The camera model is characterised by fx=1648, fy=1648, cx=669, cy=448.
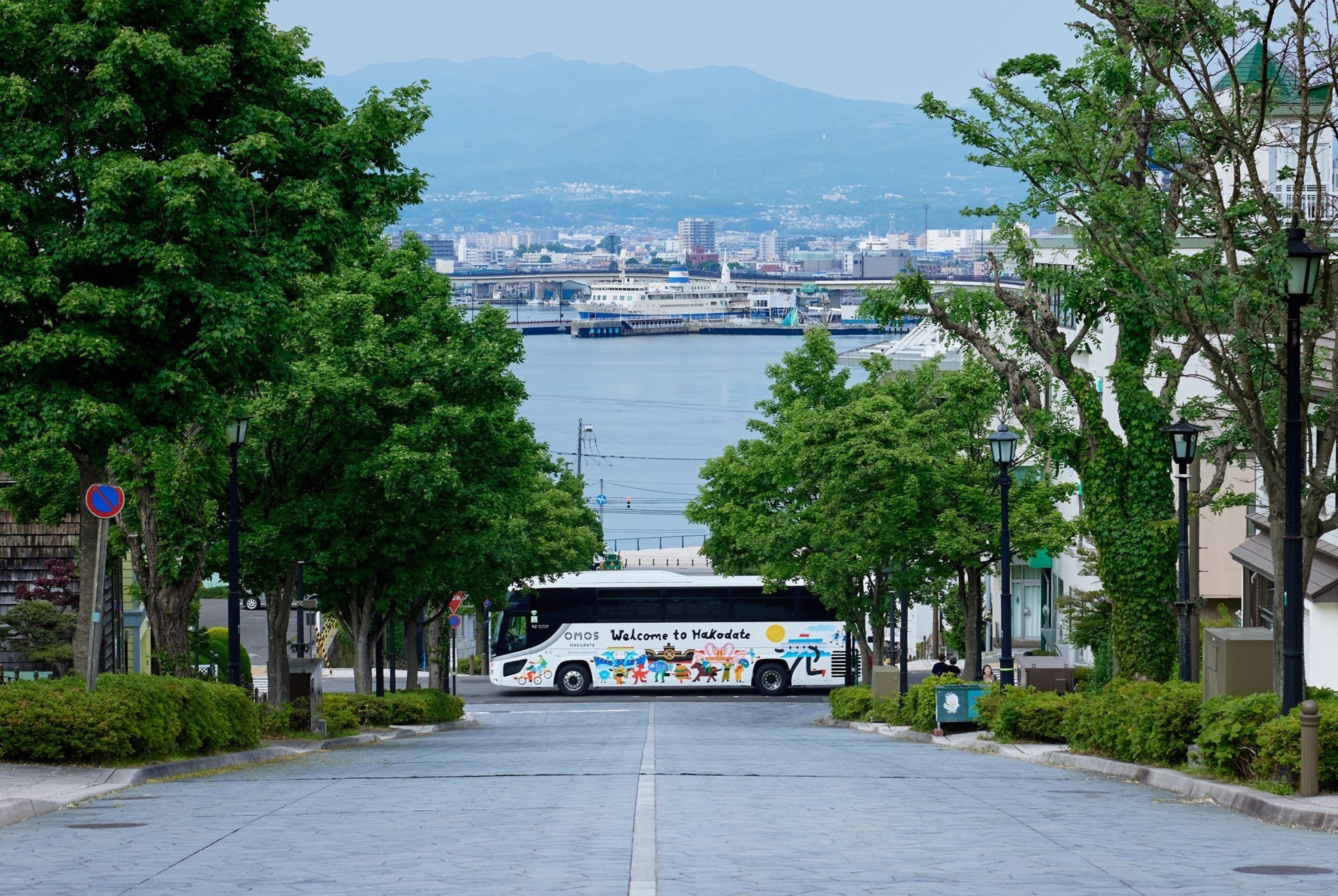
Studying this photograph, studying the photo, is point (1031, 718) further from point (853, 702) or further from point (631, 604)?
point (631, 604)

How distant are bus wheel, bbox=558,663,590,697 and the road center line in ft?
127

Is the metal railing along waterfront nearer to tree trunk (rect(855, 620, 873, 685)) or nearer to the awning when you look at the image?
tree trunk (rect(855, 620, 873, 685))

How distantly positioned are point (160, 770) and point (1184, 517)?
1413 cm

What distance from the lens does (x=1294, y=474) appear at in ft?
48.3

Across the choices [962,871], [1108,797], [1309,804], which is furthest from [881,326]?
[962,871]

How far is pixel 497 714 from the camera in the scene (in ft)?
157

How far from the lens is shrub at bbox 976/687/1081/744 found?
2302 centimetres

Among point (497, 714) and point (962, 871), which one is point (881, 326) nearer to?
point (962, 871)

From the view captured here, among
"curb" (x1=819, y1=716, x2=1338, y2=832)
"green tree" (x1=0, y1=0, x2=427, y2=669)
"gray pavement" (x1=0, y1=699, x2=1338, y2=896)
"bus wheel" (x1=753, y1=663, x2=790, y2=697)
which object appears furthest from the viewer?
"bus wheel" (x1=753, y1=663, x2=790, y2=697)

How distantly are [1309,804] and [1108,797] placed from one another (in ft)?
8.31

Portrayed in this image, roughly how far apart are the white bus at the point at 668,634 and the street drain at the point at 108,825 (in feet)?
143

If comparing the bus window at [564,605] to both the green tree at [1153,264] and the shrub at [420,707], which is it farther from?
the green tree at [1153,264]

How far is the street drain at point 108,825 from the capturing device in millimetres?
12094

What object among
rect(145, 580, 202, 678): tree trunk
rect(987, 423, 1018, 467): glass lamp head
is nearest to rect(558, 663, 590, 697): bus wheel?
rect(987, 423, 1018, 467): glass lamp head
